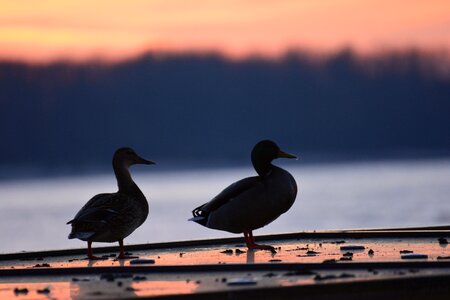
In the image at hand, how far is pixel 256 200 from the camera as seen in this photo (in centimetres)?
1484

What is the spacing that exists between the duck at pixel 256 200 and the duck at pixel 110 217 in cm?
90

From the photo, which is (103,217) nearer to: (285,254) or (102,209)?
(102,209)

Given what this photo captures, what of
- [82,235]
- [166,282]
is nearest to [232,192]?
[82,235]

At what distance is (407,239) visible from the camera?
14531mm

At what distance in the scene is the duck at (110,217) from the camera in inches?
558

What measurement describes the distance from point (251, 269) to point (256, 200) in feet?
10.1

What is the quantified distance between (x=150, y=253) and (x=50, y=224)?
59476 mm

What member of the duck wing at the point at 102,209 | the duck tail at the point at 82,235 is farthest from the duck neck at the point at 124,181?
the duck tail at the point at 82,235

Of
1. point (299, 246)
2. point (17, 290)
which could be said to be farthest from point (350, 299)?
point (299, 246)

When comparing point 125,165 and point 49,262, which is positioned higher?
point 125,165

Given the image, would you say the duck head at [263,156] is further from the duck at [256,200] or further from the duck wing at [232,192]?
the duck wing at [232,192]

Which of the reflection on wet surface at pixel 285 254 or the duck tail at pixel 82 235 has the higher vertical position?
the duck tail at pixel 82 235

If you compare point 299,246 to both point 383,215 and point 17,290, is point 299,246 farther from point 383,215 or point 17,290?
point 383,215

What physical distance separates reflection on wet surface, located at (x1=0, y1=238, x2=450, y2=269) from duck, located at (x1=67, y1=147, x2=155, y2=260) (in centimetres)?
25
